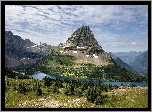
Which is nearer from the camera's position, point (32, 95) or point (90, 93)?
point (90, 93)

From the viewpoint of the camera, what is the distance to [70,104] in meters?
17.7

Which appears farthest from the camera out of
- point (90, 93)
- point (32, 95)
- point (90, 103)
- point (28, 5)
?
point (32, 95)
